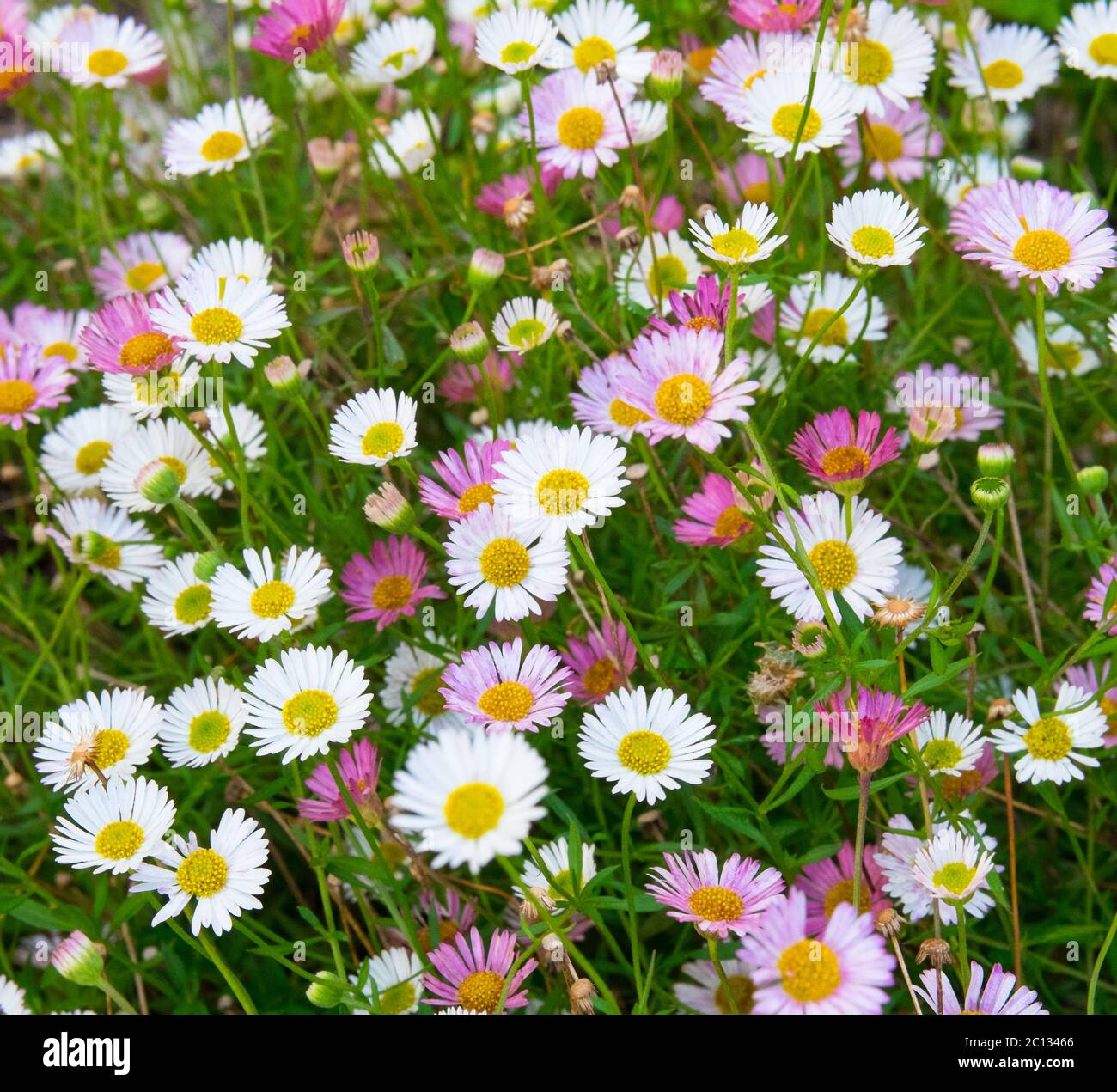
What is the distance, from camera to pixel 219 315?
1.42m

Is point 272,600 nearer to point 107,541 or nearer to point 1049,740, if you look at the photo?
point 107,541

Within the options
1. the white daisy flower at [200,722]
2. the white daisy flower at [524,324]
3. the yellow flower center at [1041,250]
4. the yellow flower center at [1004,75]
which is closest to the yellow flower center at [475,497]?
the white daisy flower at [524,324]

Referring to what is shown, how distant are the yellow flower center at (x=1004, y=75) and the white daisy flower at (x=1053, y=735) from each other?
100 centimetres

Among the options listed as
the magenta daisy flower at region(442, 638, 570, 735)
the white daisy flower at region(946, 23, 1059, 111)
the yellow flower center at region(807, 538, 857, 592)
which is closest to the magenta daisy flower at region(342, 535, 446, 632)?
the magenta daisy flower at region(442, 638, 570, 735)

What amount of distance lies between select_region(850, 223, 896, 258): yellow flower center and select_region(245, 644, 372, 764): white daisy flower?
27.2 inches

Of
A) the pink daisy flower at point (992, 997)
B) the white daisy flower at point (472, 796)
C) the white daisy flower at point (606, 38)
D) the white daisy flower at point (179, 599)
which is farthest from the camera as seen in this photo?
the white daisy flower at point (606, 38)

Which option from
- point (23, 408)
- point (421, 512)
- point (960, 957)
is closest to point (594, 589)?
point (421, 512)

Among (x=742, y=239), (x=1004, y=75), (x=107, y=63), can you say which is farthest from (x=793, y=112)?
(x=107, y=63)

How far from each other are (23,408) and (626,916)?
3.25 ft

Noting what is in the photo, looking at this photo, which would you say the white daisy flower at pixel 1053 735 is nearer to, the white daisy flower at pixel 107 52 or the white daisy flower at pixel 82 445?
the white daisy flower at pixel 82 445

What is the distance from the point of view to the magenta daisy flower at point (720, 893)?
115 cm

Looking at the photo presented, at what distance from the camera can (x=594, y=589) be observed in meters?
1.45

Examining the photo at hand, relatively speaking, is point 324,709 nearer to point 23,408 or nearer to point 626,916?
point 626,916

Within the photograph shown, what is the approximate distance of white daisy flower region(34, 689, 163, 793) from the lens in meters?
1.33
